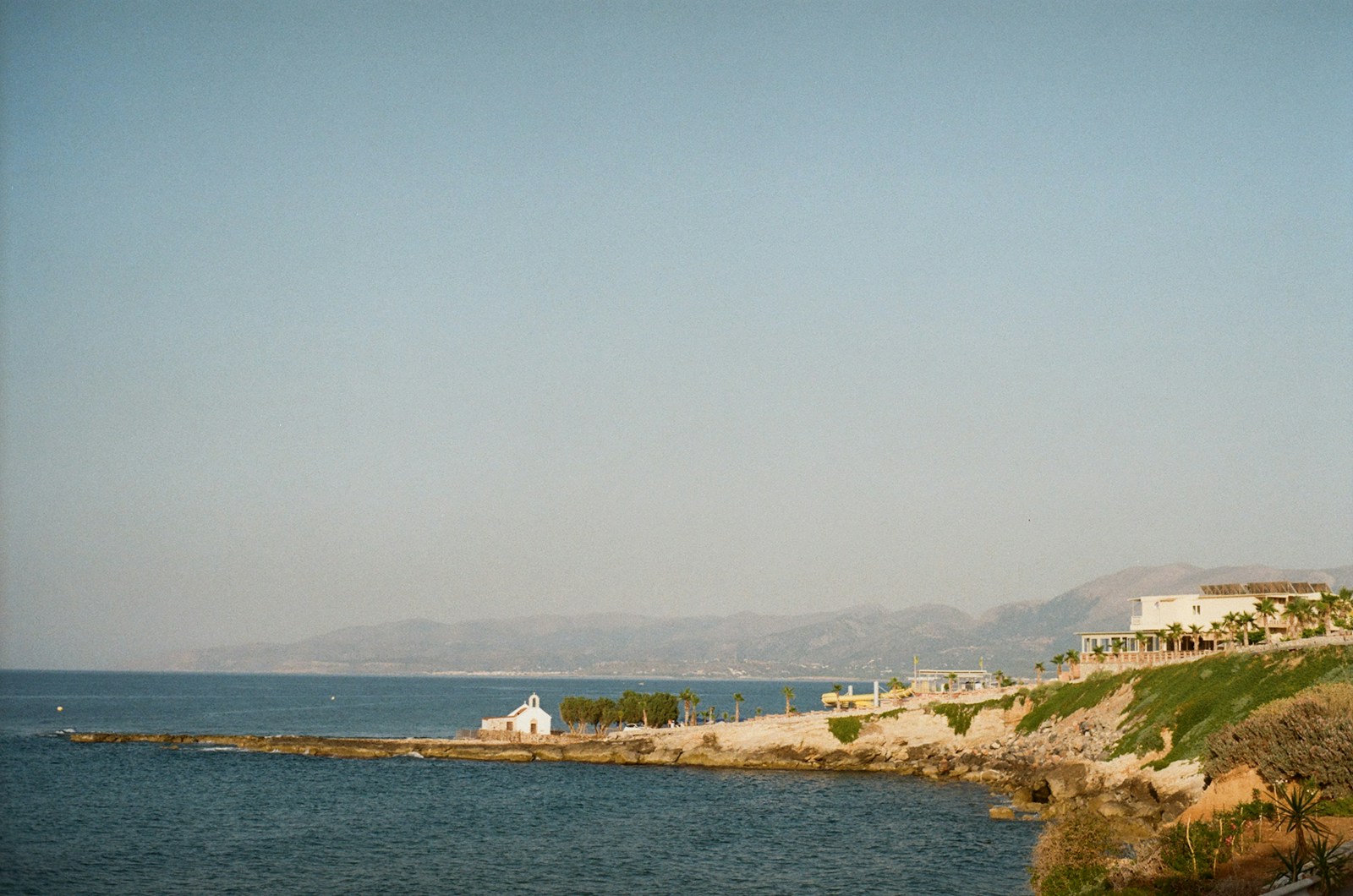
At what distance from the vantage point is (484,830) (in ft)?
228

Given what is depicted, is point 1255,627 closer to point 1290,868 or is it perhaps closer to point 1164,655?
point 1164,655

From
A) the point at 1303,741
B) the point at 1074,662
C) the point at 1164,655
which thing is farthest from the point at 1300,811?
the point at 1074,662

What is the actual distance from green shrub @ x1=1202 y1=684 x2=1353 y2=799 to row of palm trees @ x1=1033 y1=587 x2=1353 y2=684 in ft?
119

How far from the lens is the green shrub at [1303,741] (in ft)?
134

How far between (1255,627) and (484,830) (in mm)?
63391

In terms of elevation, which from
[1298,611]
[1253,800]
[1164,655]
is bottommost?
[1253,800]

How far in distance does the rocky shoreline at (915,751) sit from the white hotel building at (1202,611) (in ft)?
50.4

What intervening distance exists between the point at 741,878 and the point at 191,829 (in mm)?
37495

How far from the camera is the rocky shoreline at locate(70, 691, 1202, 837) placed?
63.8m

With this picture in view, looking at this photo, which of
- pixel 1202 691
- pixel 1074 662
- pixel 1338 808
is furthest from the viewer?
pixel 1074 662

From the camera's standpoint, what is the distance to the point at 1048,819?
6631 centimetres

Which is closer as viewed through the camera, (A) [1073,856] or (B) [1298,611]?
(A) [1073,856]

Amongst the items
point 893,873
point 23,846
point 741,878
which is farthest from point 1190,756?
point 23,846

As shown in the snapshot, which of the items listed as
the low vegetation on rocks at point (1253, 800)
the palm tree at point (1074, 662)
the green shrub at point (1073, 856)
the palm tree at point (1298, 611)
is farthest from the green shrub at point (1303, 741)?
the palm tree at point (1074, 662)
